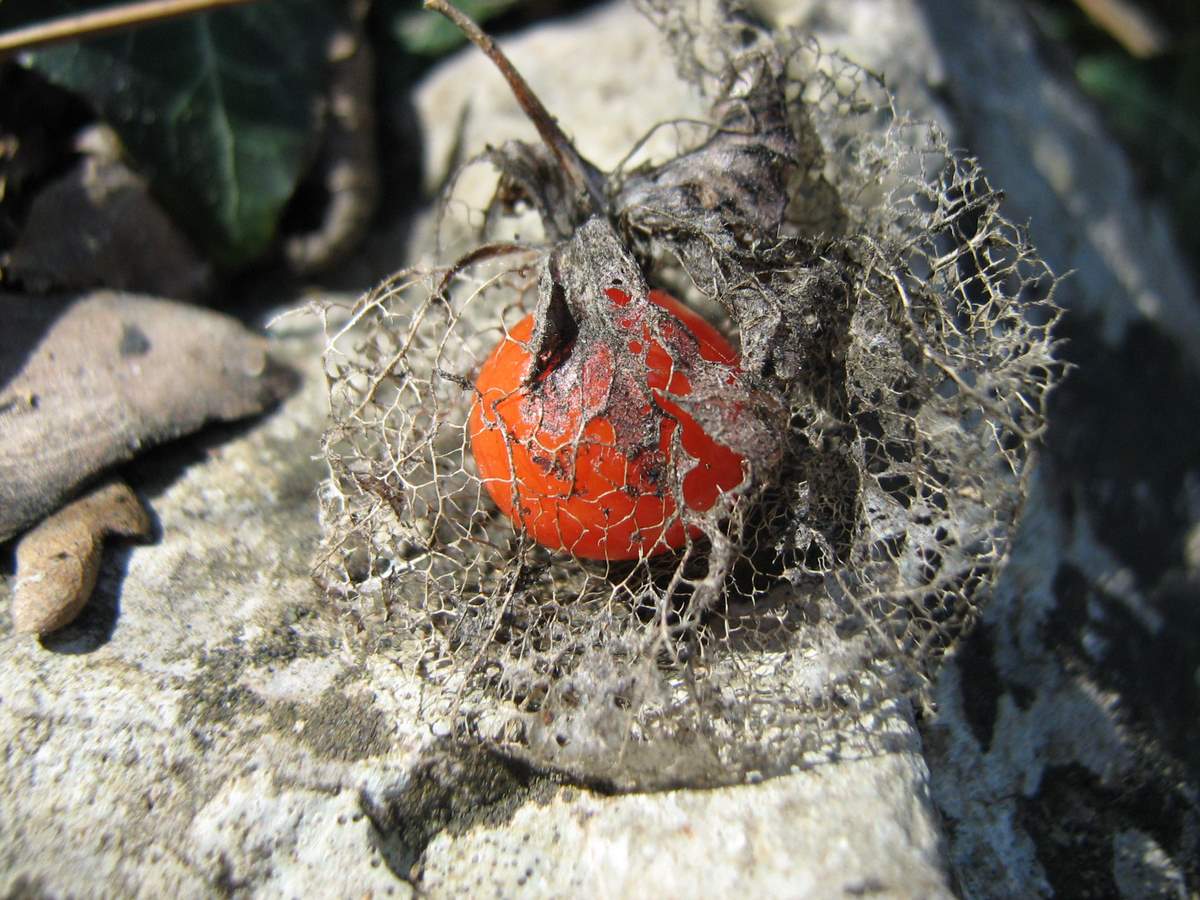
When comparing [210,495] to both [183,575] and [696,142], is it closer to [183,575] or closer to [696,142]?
[183,575]

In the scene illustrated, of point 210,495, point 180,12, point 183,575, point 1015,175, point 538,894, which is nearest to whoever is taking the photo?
point 538,894

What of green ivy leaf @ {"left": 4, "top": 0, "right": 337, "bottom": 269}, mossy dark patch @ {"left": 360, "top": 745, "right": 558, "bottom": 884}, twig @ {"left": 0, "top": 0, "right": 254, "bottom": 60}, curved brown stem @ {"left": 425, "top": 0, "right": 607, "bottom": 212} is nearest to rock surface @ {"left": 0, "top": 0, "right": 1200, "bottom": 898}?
mossy dark patch @ {"left": 360, "top": 745, "right": 558, "bottom": 884}

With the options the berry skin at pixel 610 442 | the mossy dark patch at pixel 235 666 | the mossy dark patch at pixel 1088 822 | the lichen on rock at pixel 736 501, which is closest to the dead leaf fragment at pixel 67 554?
the mossy dark patch at pixel 235 666

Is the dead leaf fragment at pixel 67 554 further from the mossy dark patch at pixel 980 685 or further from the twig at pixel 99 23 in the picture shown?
the mossy dark patch at pixel 980 685

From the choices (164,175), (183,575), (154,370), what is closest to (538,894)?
(183,575)

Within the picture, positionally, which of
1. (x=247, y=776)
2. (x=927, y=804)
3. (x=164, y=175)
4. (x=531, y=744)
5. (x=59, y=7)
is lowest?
(x=247, y=776)

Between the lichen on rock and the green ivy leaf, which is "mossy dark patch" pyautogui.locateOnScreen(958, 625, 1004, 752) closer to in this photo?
the lichen on rock

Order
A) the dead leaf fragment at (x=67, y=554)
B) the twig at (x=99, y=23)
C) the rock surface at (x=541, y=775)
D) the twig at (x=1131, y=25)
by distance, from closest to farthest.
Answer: the rock surface at (x=541, y=775) → the dead leaf fragment at (x=67, y=554) → the twig at (x=99, y=23) → the twig at (x=1131, y=25)
